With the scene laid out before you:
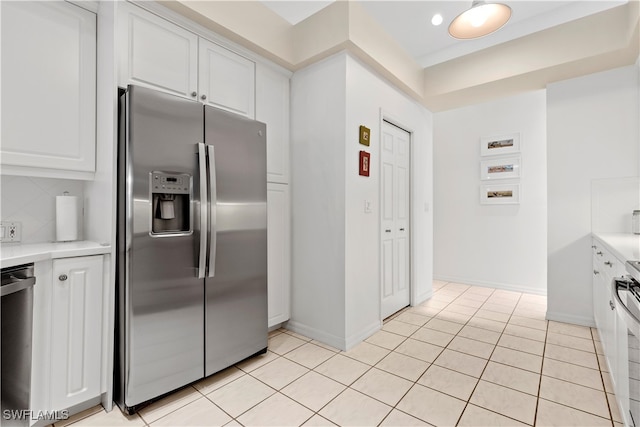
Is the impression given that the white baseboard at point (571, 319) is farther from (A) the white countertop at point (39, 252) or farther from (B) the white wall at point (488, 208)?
(A) the white countertop at point (39, 252)

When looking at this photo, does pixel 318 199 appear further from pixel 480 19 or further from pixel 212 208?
pixel 480 19

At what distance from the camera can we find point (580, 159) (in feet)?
9.64

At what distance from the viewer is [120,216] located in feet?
5.52

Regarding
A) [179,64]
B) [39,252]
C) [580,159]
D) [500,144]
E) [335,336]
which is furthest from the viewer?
[500,144]

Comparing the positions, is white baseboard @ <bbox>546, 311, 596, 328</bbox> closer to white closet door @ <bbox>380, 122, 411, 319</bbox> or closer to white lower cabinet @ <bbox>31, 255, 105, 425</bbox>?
white closet door @ <bbox>380, 122, 411, 319</bbox>

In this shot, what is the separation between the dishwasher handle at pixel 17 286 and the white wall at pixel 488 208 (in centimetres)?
478

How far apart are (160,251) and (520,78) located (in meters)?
3.59

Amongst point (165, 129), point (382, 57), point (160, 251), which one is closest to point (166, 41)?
point (165, 129)

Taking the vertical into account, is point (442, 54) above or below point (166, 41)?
above

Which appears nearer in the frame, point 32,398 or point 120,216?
point 32,398

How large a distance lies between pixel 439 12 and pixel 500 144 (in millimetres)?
2043

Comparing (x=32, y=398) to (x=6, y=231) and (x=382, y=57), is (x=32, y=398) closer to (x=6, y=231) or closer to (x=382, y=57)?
(x=6, y=231)

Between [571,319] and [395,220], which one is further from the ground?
[395,220]

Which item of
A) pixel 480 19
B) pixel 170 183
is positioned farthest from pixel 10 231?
pixel 480 19
